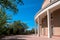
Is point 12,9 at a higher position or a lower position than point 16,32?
higher

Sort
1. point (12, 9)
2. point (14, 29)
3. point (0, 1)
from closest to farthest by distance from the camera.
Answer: point (0, 1) < point (12, 9) < point (14, 29)

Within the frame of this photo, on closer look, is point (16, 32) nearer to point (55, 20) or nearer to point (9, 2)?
point (55, 20)

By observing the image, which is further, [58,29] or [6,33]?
[6,33]

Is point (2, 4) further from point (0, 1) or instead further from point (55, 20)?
point (55, 20)

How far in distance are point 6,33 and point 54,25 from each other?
16.6 m

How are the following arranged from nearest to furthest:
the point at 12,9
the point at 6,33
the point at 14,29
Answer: the point at 12,9, the point at 6,33, the point at 14,29

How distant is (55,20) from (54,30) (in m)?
1.65

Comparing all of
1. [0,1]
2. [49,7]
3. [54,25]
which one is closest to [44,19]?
[54,25]

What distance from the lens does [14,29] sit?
4484 cm

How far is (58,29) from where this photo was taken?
26688 mm

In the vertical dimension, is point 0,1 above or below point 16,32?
above

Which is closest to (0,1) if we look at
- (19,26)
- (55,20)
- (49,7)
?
(49,7)

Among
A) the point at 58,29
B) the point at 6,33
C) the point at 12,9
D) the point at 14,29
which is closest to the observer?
the point at 12,9

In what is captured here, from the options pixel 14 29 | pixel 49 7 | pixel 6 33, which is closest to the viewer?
pixel 49 7
